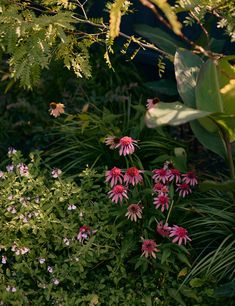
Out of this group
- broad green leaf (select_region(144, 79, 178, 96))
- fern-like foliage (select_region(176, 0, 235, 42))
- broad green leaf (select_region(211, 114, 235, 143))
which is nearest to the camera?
fern-like foliage (select_region(176, 0, 235, 42))

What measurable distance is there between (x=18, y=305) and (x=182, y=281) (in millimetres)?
860

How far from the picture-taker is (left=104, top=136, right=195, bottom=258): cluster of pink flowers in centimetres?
348

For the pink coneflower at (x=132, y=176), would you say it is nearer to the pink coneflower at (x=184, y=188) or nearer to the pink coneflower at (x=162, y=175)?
the pink coneflower at (x=162, y=175)

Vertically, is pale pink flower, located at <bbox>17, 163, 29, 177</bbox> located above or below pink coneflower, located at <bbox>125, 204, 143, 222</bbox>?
below

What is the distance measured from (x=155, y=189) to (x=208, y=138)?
39 cm

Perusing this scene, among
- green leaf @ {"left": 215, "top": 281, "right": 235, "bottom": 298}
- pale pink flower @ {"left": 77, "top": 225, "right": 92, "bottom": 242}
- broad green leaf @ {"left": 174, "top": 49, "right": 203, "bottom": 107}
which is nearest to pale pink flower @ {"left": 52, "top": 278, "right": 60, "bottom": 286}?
pale pink flower @ {"left": 77, "top": 225, "right": 92, "bottom": 242}

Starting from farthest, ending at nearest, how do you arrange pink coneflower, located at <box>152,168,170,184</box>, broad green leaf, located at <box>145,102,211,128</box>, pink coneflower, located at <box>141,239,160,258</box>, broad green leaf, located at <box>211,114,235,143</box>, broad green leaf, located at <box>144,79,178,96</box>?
broad green leaf, located at <box>144,79,178,96</box> < pink coneflower, located at <box>152,168,170,184</box> < pink coneflower, located at <box>141,239,160,258</box> < broad green leaf, located at <box>211,114,235,143</box> < broad green leaf, located at <box>145,102,211,128</box>

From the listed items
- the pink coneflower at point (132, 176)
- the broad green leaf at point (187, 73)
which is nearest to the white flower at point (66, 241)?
the pink coneflower at point (132, 176)

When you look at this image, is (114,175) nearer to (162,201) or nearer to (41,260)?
(162,201)

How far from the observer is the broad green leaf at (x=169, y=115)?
2.85 meters

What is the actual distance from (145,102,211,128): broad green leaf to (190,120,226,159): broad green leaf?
0.56 metres

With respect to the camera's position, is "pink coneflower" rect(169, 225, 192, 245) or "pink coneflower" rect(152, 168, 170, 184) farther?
"pink coneflower" rect(152, 168, 170, 184)

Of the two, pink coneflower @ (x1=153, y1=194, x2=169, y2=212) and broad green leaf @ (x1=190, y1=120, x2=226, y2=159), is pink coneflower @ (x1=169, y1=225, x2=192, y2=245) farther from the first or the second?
broad green leaf @ (x1=190, y1=120, x2=226, y2=159)

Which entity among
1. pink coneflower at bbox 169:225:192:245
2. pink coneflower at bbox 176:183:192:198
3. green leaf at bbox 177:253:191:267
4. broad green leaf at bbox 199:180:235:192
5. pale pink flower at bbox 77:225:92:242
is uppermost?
broad green leaf at bbox 199:180:235:192
